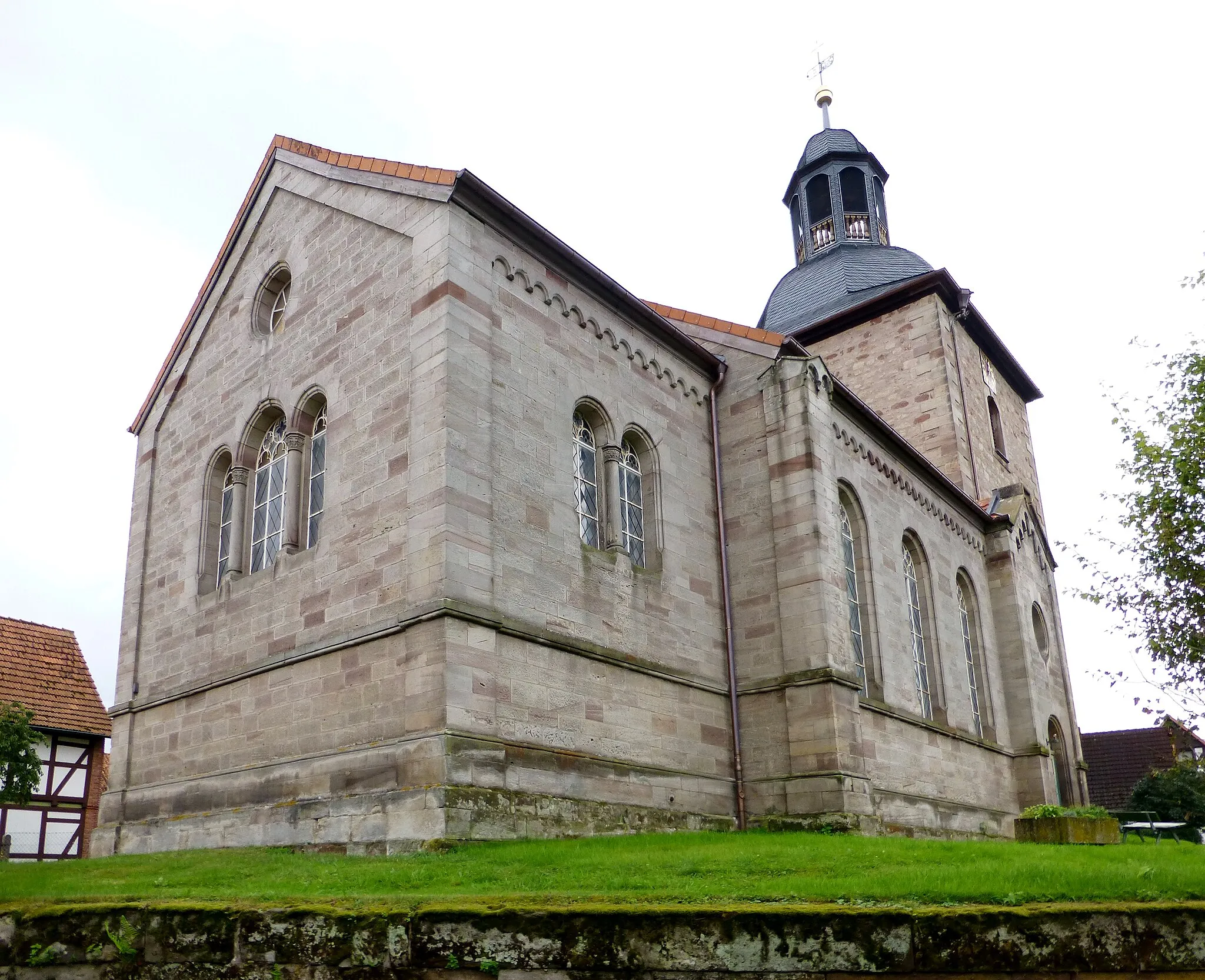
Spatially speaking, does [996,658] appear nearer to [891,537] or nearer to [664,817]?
[891,537]

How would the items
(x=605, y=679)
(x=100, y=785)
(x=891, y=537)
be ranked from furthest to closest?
1. (x=100, y=785)
2. (x=891, y=537)
3. (x=605, y=679)

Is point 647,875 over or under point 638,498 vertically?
under

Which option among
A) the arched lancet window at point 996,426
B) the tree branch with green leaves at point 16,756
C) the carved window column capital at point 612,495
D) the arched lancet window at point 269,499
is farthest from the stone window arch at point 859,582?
the arched lancet window at point 996,426

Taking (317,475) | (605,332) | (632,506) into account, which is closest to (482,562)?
(317,475)

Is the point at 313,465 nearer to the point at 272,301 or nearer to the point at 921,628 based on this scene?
the point at 272,301

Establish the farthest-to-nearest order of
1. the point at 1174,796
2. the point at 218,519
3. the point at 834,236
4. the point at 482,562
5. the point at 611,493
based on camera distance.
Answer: the point at 834,236, the point at 1174,796, the point at 218,519, the point at 611,493, the point at 482,562

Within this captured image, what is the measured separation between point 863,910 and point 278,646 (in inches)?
429

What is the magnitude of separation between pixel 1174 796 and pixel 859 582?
55.0 ft

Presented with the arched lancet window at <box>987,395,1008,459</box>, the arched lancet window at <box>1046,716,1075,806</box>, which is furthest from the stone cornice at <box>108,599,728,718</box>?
the arched lancet window at <box>987,395,1008,459</box>

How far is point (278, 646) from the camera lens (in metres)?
14.5

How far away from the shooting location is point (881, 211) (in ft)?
124

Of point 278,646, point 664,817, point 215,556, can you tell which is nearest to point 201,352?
point 215,556

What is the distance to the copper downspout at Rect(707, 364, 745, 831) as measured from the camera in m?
16.1

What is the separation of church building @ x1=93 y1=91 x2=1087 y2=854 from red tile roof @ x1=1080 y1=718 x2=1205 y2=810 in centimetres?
2048
